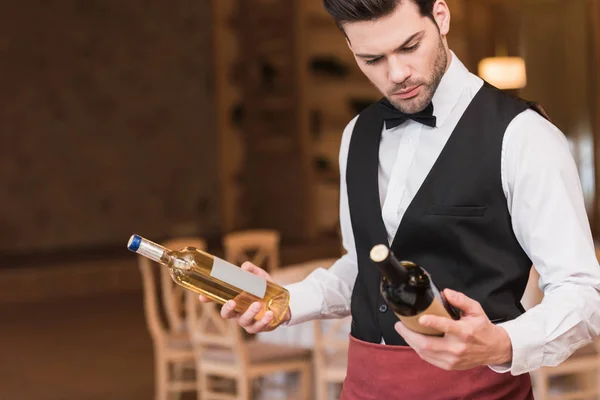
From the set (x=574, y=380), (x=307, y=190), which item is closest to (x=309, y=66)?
(x=307, y=190)

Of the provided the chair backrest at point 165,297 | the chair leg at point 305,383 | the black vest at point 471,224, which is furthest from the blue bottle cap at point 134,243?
the chair backrest at point 165,297

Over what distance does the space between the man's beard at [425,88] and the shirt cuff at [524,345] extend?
0.41 m

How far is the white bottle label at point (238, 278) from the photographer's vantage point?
154 cm

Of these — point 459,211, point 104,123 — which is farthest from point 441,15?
point 104,123

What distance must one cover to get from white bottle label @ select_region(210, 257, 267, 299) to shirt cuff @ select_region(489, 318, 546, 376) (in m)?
0.42

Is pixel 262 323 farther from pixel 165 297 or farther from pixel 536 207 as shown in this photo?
pixel 165 297

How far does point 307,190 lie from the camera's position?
9688 mm

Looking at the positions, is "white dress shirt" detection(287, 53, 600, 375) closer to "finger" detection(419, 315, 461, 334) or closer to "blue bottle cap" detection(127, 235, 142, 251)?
"finger" detection(419, 315, 461, 334)

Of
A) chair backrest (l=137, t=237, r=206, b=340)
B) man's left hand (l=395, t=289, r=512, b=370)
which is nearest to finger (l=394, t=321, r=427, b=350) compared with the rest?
man's left hand (l=395, t=289, r=512, b=370)

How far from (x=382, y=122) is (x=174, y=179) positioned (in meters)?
8.76

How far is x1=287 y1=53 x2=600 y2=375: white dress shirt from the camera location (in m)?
1.38

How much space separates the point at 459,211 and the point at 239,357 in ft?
9.49

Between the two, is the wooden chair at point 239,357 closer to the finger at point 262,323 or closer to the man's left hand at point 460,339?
the finger at point 262,323

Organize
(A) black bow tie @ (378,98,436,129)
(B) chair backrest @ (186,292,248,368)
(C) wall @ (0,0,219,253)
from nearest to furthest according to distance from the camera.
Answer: (A) black bow tie @ (378,98,436,129), (B) chair backrest @ (186,292,248,368), (C) wall @ (0,0,219,253)
